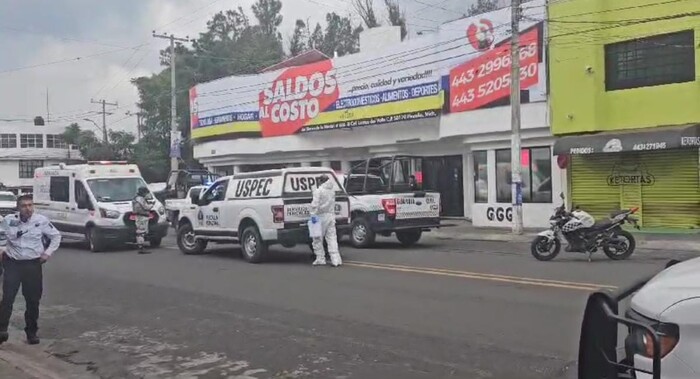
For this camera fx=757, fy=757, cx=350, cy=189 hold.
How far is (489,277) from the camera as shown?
12305 mm

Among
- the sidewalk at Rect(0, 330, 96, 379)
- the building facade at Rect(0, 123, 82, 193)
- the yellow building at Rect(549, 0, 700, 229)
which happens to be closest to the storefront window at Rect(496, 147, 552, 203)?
the yellow building at Rect(549, 0, 700, 229)

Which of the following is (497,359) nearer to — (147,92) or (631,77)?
(631,77)

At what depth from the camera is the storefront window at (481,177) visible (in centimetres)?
2589

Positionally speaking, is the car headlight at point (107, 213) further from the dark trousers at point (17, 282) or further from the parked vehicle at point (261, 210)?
the dark trousers at point (17, 282)

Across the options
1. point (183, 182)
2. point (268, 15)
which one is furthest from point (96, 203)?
point (268, 15)

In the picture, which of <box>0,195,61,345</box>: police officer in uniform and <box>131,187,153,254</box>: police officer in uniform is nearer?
<box>0,195,61,345</box>: police officer in uniform

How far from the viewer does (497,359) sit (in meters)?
6.99

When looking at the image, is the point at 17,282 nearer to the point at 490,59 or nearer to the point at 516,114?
the point at 516,114

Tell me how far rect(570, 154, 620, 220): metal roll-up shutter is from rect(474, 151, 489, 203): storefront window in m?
3.55

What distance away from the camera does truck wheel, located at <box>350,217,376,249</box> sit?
61.0 ft

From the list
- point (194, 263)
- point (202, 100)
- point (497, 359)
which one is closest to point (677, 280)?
point (497, 359)

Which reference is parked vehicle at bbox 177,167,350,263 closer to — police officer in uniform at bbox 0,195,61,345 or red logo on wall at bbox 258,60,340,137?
police officer in uniform at bbox 0,195,61,345

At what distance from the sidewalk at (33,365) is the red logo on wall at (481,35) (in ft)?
61.9

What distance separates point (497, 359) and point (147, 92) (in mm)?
55223
